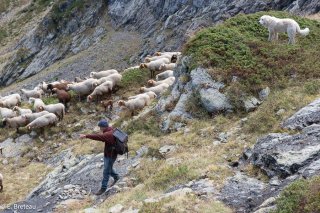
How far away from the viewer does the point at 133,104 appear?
21719mm

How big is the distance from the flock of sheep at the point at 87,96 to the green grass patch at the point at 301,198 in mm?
12614

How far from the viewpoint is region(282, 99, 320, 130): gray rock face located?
1370cm

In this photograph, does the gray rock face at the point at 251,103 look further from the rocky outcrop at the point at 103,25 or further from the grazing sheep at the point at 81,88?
the rocky outcrop at the point at 103,25

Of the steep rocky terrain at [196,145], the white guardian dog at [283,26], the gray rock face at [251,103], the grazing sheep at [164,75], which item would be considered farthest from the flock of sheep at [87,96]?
the white guardian dog at [283,26]

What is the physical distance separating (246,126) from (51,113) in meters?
11.4

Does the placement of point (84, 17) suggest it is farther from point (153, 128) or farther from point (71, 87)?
point (153, 128)

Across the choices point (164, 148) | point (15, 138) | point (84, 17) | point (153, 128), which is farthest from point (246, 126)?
point (84, 17)

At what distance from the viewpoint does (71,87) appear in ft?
85.0

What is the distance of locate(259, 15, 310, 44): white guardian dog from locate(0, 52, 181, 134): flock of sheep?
20.2 ft

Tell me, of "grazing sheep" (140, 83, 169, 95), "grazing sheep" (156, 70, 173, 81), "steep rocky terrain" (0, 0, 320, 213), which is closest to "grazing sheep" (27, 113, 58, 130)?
"steep rocky terrain" (0, 0, 320, 213)

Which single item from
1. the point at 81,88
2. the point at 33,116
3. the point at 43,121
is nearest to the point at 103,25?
the point at 81,88

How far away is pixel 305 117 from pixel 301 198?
509 centimetres

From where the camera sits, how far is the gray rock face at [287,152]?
11.6 metres

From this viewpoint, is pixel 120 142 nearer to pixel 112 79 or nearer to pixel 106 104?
pixel 106 104
